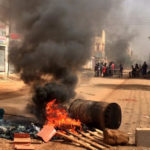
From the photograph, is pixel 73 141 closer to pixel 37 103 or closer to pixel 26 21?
pixel 37 103

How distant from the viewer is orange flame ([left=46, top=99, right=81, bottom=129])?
25.3 feet

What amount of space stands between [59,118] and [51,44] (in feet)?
7.79

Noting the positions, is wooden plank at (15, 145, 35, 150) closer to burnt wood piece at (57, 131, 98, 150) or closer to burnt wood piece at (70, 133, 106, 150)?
burnt wood piece at (57, 131, 98, 150)

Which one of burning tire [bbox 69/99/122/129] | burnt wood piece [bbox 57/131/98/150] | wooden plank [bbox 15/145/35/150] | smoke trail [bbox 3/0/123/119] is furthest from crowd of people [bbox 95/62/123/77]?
wooden plank [bbox 15/145/35/150]

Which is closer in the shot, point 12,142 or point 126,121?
point 12,142

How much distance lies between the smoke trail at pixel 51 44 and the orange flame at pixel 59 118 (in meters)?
0.51

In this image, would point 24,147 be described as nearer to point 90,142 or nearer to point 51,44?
point 90,142

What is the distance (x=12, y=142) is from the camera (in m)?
6.68

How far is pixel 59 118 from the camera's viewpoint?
7887 mm

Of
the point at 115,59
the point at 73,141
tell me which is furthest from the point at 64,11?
the point at 115,59

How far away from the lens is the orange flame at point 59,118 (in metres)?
7.73

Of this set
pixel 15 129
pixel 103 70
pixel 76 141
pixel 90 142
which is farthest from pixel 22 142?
pixel 103 70

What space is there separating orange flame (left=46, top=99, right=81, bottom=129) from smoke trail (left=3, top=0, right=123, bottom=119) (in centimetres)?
51

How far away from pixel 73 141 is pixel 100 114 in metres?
1.16
